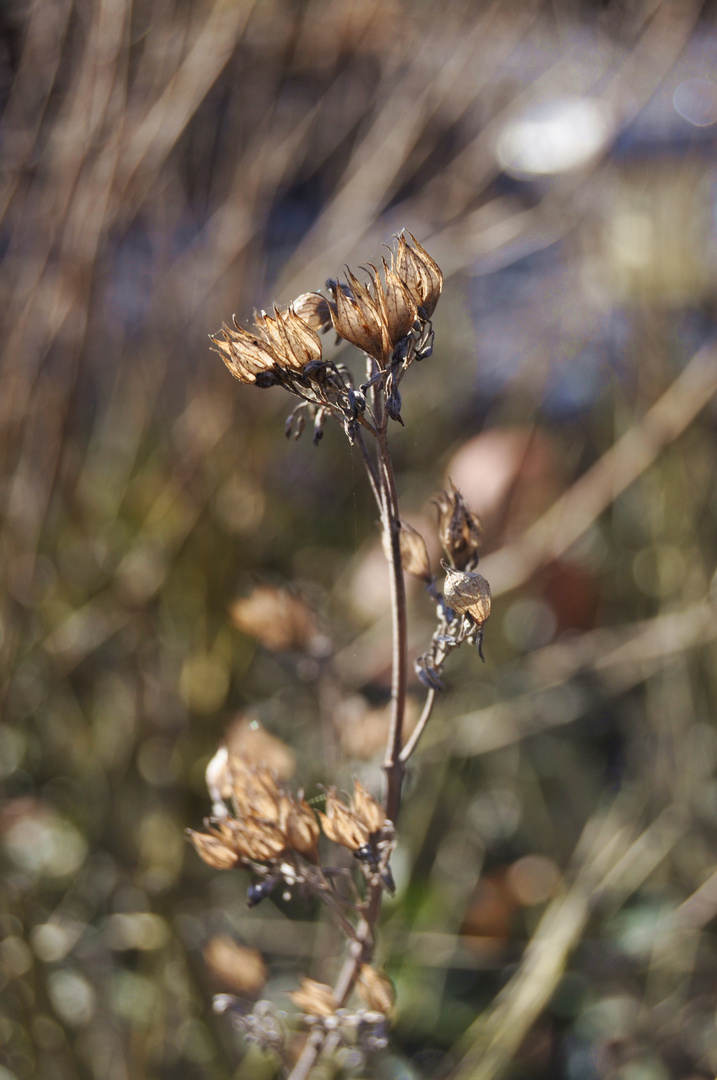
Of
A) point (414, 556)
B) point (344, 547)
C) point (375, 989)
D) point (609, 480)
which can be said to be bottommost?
point (375, 989)

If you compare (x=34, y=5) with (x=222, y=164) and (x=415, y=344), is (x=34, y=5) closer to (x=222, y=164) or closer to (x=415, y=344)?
(x=222, y=164)

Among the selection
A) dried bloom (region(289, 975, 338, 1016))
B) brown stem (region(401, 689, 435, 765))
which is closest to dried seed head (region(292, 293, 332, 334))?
brown stem (region(401, 689, 435, 765))

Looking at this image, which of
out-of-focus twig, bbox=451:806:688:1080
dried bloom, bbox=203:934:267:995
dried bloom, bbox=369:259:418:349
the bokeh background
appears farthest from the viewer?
the bokeh background

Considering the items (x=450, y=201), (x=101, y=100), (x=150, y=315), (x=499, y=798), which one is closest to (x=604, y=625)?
(x=499, y=798)

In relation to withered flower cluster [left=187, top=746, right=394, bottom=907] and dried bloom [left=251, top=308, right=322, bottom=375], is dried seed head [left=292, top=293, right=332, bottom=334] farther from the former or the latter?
withered flower cluster [left=187, top=746, right=394, bottom=907]

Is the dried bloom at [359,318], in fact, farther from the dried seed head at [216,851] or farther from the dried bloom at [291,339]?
the dried seed head at [216,851]

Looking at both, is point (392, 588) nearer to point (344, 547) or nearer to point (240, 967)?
point (240, 967)

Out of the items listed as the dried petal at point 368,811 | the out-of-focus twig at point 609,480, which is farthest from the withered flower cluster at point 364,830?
the out-of-focus twig at point 609,480

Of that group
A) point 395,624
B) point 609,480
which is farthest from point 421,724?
point 609,480
